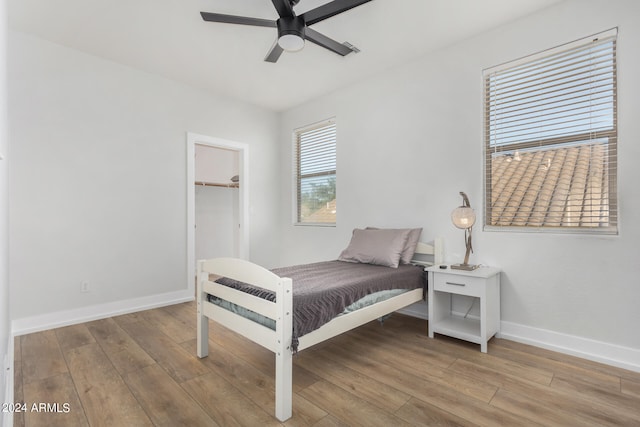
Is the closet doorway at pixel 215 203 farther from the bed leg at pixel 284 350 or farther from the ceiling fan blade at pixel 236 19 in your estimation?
the bed leg at pixel 284 350

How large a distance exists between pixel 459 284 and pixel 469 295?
11 centimetres

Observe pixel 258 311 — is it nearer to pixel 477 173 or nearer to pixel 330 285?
pixel 330 285

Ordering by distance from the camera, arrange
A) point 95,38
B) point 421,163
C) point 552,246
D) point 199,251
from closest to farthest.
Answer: point 552,246, point 95,38, point 421,163, point 199,251

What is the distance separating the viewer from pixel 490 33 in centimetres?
281

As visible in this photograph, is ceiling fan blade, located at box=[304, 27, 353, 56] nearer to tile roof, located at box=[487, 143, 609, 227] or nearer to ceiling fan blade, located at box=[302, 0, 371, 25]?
ceiling fan blade, located at box=[302, 0, 371, 25]

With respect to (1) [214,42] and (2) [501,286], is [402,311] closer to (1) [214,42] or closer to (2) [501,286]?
(2) [501,286]

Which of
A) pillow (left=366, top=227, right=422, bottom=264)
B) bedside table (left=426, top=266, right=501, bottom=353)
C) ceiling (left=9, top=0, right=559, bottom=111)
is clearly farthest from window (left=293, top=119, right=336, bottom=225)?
bedside table (left=426, top=266, right=501, bottom=353)

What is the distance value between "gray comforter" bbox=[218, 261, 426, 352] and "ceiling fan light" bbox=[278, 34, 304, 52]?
1654 mm

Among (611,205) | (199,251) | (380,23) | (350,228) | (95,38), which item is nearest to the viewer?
(611,205)

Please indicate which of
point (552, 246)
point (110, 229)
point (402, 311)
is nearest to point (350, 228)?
point (402, 311)

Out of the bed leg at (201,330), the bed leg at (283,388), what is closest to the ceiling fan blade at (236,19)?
the bed leg at (201,330)

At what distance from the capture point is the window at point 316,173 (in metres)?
4.26

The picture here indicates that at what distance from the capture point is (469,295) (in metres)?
2.53

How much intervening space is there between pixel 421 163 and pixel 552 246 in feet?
4.38
